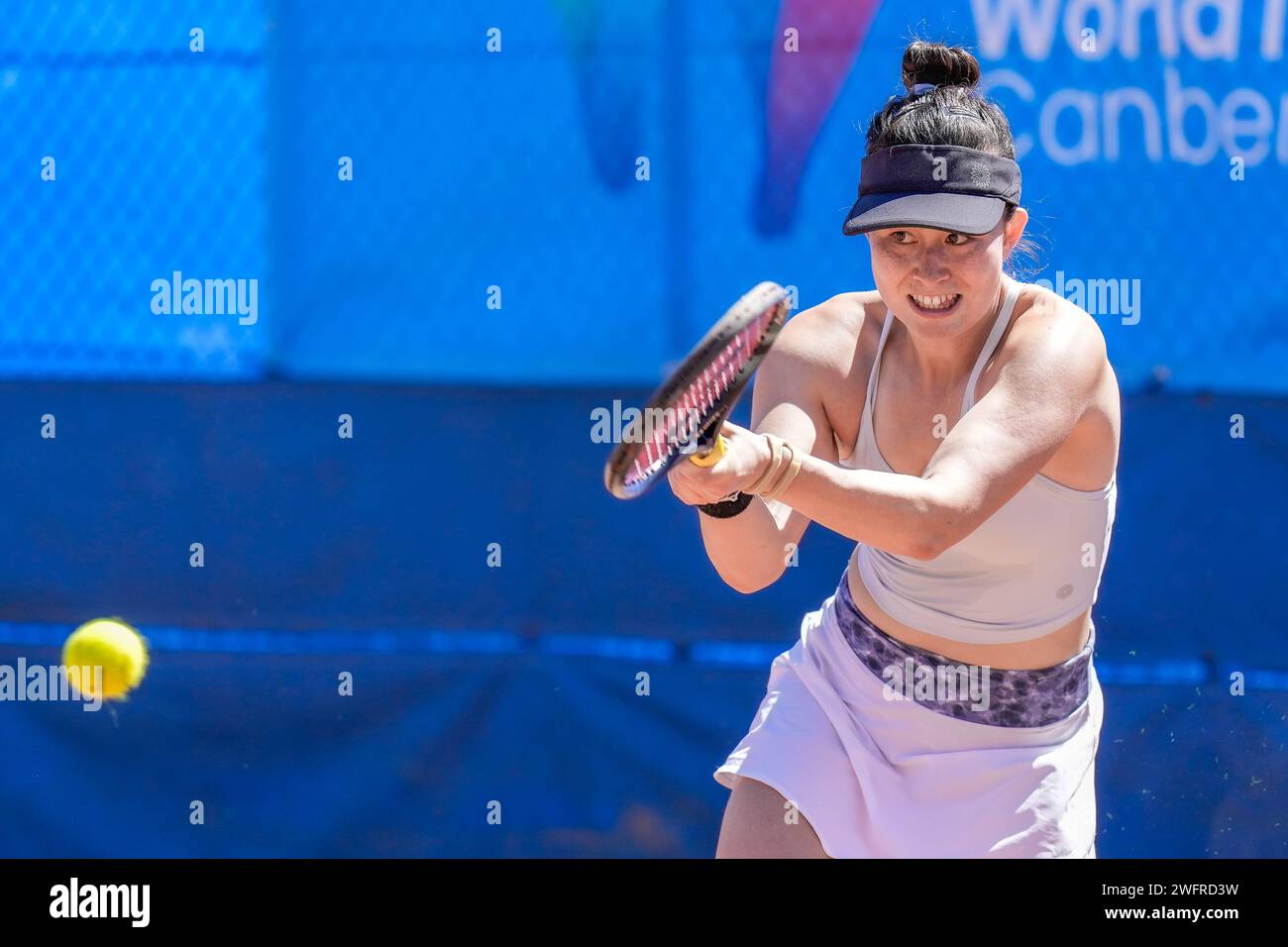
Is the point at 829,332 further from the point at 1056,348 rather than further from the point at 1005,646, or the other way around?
the point at 1005,646

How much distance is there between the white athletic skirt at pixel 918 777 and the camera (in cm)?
244

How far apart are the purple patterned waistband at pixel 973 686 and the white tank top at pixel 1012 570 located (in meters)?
0.05

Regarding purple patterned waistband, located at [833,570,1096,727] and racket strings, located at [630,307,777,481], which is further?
purple patterned waistband, located at [833,570,1096,727]

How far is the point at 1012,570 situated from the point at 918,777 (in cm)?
38

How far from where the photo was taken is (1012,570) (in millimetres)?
2447

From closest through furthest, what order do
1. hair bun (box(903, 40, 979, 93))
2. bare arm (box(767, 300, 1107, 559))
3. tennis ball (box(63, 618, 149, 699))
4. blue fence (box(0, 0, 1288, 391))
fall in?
1. bare arm (box(767, 300, 1107, 559))
2. hair bun (box(903, 40, 979, 93))
3. blue fence (box(0, 0, 1288, 391))
4. tennis ball (box(63, 618, 149, 699))

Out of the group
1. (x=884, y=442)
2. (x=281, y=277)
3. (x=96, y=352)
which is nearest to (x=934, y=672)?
(x=884, y=442)

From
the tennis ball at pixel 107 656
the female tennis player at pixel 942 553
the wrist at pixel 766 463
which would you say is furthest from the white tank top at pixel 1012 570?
the tennis ball at pixel 107 656

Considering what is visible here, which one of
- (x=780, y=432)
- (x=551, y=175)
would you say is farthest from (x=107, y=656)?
(x=780, y=432)

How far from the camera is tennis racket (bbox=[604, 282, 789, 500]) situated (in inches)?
75.7

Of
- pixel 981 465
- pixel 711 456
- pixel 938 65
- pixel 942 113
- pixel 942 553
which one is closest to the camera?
pixel 711 456

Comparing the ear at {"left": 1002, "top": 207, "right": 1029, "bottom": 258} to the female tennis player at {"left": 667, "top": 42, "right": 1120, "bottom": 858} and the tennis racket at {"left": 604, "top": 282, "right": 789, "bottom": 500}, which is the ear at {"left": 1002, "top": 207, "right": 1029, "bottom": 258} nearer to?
the female tennis player at {"left": 667, "top": 42, "right": 1120, "bottom": 858}

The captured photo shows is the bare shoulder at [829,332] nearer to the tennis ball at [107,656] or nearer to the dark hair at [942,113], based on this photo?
the dark hair at [942,113]

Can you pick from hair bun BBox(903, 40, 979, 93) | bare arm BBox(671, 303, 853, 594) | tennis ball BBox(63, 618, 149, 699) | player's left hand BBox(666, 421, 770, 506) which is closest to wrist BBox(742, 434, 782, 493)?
player's left hand BBox(666, 421, 770, 506)
